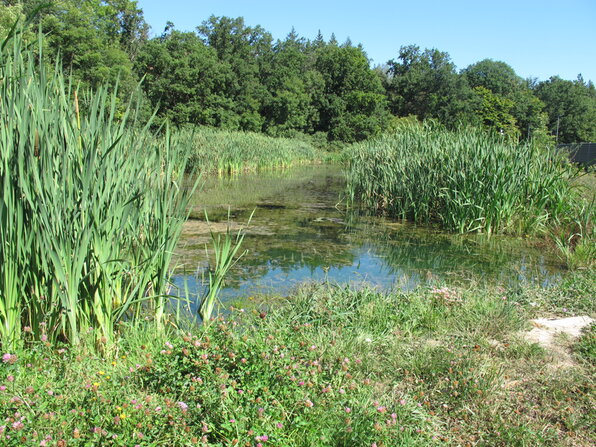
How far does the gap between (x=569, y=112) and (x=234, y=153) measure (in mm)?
75846

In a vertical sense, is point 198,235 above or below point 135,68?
below

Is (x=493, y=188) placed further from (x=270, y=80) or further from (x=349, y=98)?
(x=349, y=98)

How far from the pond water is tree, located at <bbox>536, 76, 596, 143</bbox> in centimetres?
7673

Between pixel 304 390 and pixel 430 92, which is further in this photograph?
pixel 430 92

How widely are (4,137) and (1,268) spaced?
2.33 feet

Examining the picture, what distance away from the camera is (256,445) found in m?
1.95

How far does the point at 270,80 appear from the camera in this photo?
43.8 metres

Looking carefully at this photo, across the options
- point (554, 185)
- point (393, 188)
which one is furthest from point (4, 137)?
point (393, 188)

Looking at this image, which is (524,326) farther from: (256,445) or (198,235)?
(198,235)

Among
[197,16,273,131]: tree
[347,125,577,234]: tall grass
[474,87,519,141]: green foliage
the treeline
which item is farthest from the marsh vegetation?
[474,87,519,141]: green foliage

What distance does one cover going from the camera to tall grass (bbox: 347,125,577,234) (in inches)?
313

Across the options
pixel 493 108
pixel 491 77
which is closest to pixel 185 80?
pixel 493 108

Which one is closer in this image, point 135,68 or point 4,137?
point 4,137

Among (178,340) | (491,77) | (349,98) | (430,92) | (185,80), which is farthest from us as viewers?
(491,77)
